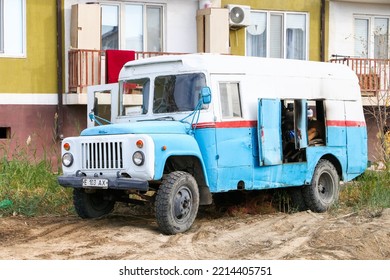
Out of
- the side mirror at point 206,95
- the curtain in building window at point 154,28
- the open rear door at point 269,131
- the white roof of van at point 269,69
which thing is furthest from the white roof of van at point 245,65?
the curtain in building window at point 154,28

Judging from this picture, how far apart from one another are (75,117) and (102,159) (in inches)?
320

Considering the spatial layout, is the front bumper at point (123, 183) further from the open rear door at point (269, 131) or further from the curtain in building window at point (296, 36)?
the curtain in building window at point (296, 36)

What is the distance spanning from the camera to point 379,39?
24.2 m

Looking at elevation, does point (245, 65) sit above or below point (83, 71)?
below

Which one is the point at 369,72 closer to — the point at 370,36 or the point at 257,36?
the point at 370,36

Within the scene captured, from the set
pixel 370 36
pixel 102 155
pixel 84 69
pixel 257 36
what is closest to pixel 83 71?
pixel 84 69

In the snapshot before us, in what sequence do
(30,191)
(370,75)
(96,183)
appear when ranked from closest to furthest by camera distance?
(96,183)
(30,191)
(370,75)

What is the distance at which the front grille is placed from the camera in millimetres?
12805

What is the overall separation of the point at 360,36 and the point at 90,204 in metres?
12.5

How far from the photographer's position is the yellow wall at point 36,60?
20.2m

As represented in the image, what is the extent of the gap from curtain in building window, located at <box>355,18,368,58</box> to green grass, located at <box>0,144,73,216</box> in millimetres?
10479

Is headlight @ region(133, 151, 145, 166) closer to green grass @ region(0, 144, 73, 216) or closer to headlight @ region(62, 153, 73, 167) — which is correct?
headlight @ region(62, 153, 73, 167)

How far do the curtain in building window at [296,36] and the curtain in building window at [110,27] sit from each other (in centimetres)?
468

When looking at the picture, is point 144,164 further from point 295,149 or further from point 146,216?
point 295,149
